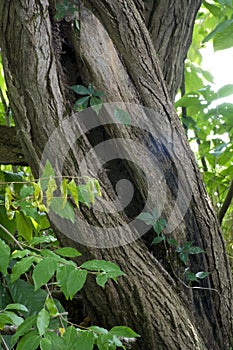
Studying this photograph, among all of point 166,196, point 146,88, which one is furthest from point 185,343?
point 146,88

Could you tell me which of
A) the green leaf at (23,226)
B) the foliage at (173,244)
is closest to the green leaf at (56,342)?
the green leaf at (23,226)

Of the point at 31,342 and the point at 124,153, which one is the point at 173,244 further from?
the point at 31,342

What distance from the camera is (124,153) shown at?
1.42 meters

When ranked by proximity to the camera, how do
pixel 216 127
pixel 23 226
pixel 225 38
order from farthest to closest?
pixel 216 127 → pixel 225 38 → pixel 23 226

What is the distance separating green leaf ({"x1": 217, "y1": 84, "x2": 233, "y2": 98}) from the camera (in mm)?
1770

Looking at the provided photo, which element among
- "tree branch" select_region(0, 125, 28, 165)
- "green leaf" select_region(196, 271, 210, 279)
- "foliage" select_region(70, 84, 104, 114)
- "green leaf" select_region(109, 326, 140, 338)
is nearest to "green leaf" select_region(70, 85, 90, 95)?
"foliage" select_region(70, 84, 104, 114)

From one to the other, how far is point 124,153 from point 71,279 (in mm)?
591

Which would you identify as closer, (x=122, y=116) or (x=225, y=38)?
(x=122, y=116)

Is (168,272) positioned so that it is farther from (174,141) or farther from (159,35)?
(159,35)

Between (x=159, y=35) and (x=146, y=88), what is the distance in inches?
11.8

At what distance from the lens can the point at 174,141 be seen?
1.45 meters

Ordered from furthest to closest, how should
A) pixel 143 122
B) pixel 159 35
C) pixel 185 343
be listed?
pixel 159 35
pixel 143 122
pixel 185 343

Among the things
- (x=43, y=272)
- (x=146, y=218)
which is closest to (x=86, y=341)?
(x=43, y=272)

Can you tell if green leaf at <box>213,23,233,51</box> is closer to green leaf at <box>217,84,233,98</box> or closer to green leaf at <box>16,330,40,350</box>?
green leaf at <box>217,84,233,98</box>
